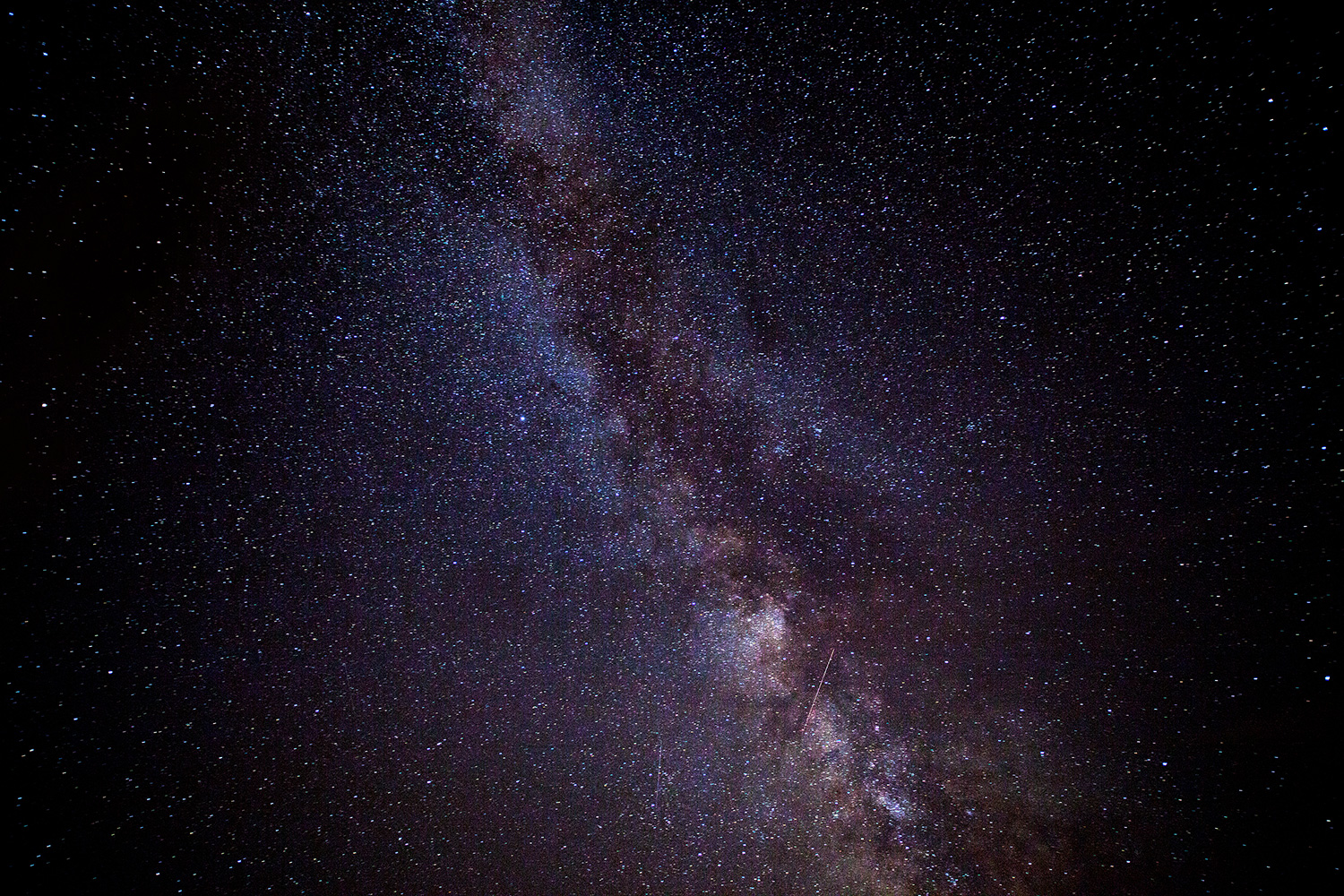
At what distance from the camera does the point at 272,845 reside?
3.94 feet

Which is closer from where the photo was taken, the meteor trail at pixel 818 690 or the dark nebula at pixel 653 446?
the dark nebula at pixel 653 446

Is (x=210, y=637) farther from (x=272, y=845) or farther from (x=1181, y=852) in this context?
(x=1181, y=852)

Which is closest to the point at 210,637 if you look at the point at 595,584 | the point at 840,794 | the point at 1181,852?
the point at 595,584

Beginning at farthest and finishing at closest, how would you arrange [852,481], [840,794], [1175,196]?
[840,794] < [852,481] < [1175,196]

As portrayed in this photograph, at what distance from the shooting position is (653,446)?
60.0 inches

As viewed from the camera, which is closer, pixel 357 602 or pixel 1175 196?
pixel 1175 196

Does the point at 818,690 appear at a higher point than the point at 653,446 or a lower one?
lower

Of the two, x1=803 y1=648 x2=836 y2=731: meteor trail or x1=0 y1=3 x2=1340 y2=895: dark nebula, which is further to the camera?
x1=803 y1=648 x2=836 y2=731: meteor trail

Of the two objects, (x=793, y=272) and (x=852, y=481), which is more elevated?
(x=793, y=272)

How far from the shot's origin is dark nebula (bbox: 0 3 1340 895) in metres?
0.87

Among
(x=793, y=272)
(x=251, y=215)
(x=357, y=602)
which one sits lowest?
(x=357, y=602)

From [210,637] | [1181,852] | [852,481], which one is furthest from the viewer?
[852,481]

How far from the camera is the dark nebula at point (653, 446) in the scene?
0.87m

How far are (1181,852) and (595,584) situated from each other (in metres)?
1.77
